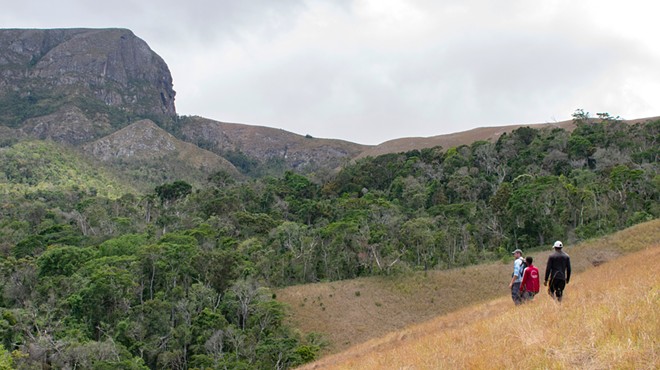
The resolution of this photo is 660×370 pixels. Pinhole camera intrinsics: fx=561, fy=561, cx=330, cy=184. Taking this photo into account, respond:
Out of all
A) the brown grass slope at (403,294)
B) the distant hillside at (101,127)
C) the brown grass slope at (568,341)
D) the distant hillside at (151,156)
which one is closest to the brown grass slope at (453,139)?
the distant hillside at (101,127)

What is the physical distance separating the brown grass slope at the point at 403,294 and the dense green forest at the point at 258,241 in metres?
2.22

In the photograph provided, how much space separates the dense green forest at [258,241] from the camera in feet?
114

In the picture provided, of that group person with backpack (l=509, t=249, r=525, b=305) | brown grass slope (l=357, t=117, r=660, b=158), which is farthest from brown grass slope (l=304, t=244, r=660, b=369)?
brown grass slope (l=357, t=117, r=660, b=158)

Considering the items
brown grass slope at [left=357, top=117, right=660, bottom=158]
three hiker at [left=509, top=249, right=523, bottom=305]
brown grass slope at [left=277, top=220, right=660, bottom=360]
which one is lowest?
brown grass slope at [left=277, top=220, right=660, bottom=360]

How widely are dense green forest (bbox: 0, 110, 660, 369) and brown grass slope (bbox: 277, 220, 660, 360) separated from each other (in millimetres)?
2224

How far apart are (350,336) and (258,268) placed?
960 centimetres

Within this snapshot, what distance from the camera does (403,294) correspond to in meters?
43.2

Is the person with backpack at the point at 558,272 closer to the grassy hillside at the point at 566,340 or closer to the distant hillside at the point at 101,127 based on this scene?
the grassy hillside at the point at 566,340

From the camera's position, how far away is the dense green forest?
114 ft

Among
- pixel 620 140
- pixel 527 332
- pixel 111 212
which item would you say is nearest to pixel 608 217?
pixel 620 140

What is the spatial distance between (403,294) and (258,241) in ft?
45.5

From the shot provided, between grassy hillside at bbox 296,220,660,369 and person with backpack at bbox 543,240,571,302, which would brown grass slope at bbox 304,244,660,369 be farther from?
person with backpack at bbox 543,240,571,302

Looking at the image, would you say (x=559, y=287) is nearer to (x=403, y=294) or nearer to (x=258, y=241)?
(x=403, y=294)

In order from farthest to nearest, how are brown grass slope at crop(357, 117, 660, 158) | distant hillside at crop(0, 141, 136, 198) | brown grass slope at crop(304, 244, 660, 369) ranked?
brown grass slope at crop(357, 117, 660, 158) → distant hillside at crop(0, 141, 136, 198) → brown grass slope at crop(304, 244, 660, 369)
